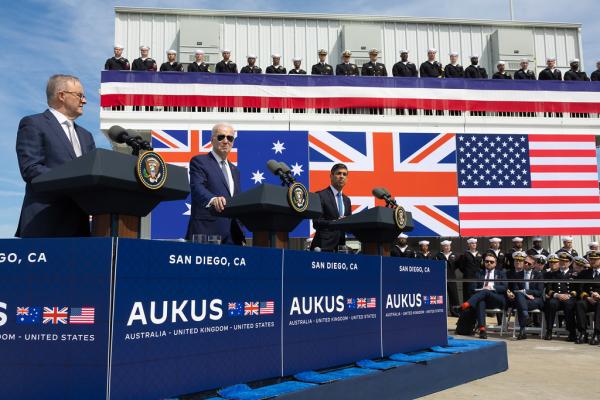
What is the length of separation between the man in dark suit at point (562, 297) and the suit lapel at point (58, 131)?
7307 mm

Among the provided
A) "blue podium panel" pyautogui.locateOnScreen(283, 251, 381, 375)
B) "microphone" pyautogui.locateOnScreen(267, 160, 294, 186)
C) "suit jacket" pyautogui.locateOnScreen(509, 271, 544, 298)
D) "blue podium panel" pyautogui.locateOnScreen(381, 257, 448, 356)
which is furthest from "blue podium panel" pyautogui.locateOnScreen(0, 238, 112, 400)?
"suit jacket" pyautogui.locateOnScreen(509, 271, 544, 298)

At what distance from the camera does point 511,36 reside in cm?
1605

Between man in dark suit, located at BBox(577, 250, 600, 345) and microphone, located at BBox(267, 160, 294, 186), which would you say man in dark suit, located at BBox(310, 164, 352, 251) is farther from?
man in dark suit, located at BBox(577, 250, 600, 345)

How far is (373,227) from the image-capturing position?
13.2 ft

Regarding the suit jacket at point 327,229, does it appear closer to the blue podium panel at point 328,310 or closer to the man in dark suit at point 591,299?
the blue podium panel at point 328,310

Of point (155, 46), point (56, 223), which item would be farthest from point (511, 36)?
point (56, 223)

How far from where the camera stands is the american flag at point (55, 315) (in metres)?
2.18

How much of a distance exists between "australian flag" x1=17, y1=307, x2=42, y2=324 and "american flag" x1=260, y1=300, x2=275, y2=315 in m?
1.14

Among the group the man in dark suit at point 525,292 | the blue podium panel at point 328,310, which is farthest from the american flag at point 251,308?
the man in dark suit at point 525,292

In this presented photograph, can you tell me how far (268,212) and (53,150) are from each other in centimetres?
120

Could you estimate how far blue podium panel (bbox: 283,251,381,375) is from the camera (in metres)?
3.15

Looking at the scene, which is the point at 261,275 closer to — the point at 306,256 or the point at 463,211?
the point at 306,256

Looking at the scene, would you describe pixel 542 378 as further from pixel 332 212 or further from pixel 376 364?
pixel 332 212

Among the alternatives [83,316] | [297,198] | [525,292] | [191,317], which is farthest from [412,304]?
[525,292]
